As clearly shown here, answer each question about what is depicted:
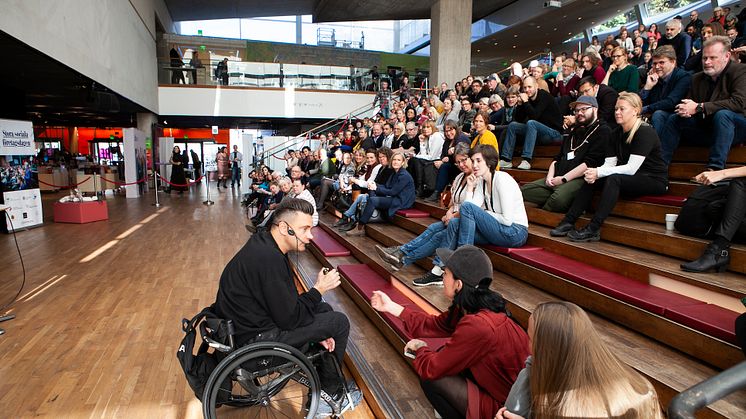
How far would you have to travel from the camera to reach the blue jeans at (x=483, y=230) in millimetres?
3338

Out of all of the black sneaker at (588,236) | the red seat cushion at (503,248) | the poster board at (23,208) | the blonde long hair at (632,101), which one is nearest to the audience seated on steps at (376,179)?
the red seat cushion at (503,248)

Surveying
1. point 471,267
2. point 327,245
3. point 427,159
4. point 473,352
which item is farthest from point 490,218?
point 427,159

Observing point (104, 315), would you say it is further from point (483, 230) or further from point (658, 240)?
point (658, 240)

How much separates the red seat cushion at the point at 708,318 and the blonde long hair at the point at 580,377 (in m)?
1.04

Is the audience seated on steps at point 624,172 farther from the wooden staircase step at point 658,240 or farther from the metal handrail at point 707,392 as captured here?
the metal handrail at point 707,392

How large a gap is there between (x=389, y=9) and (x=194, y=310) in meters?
16.8

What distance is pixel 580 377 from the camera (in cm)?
116

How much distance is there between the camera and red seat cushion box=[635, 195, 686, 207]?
3139 mm

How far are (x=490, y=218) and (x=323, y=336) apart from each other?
64.2 inches

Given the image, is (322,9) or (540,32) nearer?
(540,32)

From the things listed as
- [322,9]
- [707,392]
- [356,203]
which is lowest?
[356,203]

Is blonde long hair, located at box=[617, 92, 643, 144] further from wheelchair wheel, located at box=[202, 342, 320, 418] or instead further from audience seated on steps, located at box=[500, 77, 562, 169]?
wheelchair wheel, located at box=[202, 342, 320, 418]

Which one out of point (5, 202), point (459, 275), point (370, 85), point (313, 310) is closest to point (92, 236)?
point (5, 202)

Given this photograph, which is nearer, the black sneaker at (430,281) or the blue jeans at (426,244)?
the black sneaker at (430,281)
